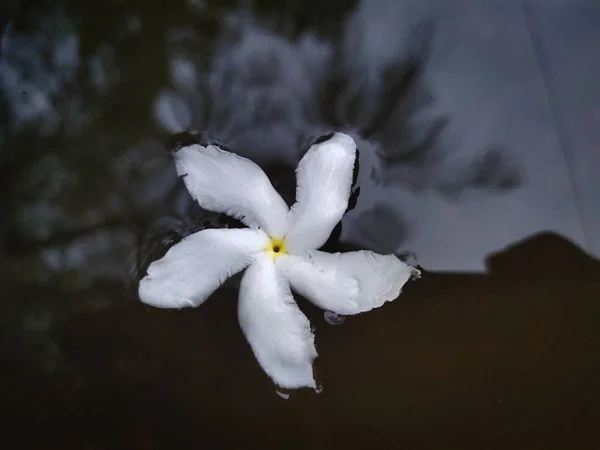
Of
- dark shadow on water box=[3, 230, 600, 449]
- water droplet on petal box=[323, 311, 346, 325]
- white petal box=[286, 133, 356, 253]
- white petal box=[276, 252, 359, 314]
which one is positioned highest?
white petal box=[286, 133, 356, 253]

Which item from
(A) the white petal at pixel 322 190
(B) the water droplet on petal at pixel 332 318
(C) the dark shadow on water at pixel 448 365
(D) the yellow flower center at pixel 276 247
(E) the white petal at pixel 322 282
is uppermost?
(A) the white petal at pixel 322 190

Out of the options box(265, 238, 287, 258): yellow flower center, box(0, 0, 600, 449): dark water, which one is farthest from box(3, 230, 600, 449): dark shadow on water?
box(265, 238, 287, 258): yellow flower center

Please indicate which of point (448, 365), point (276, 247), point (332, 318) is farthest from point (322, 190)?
point (448, 365)

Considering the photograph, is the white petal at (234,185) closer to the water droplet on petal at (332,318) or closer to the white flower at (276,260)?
the white flower at (276,260)

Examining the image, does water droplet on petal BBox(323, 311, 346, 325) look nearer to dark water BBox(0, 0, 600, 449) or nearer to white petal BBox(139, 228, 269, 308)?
dark water BBox(0, 0, 600, 449)

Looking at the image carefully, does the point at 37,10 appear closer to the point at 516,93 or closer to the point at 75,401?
the point at 75,401

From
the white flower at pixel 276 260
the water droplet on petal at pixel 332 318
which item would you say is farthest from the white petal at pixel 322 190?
the water droplet on petal at pixel 332 318

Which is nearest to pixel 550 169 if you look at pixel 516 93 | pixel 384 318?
pixel 516 93
